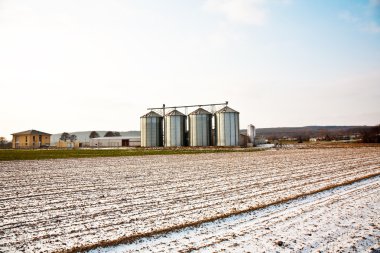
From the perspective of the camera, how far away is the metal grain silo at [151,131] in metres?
62.8

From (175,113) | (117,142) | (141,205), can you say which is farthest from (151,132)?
(141,205)

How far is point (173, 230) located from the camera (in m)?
7.97

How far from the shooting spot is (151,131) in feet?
206

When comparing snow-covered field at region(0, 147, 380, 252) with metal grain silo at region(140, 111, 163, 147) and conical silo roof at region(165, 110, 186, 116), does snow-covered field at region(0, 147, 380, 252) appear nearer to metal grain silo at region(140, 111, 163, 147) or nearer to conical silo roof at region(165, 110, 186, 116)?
conical silo roof at region(165, 110, 186, 116)

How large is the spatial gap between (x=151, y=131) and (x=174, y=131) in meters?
5.21

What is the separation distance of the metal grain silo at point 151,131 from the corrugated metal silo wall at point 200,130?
7.47m

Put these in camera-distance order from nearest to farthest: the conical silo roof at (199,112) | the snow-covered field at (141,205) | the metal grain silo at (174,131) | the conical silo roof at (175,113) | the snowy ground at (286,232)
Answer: the snowy ground at (286,232), the snow-covered field at (141,205), the conical silo roof at (199,112), the metal grain silo at (174,131), the conical silo roof at (175,113)

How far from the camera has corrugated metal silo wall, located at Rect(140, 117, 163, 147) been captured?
62.8 metres

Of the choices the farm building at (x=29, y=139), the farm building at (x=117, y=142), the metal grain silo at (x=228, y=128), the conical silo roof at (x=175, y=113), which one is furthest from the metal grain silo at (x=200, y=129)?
the farm building at (x=29, y=139)

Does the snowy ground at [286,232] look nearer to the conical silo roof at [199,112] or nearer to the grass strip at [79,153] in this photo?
the grass strip at [79,153]

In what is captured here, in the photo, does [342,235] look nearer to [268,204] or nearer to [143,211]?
[268,204]

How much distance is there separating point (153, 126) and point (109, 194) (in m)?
50.7

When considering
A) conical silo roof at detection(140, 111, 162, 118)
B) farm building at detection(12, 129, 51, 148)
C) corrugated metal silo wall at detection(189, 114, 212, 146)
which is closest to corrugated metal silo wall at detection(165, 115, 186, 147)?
corrugated metal silo wall at detection(189, 114, 212, 146)

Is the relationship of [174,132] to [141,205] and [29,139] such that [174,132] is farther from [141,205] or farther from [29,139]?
[29,139]
